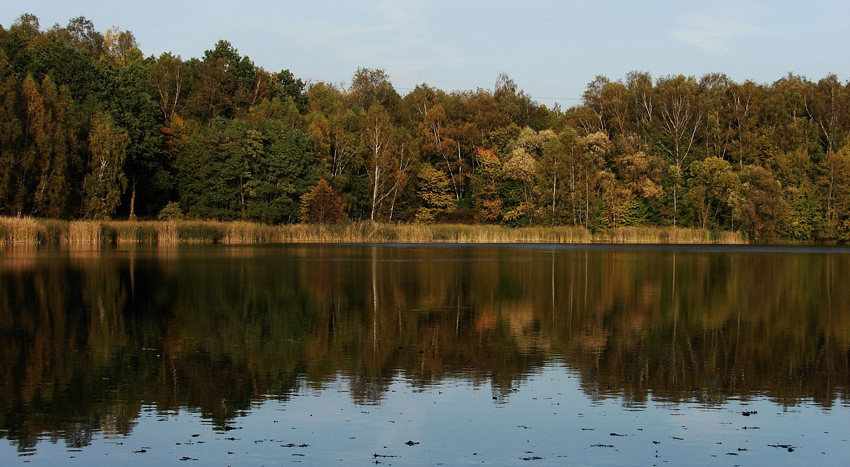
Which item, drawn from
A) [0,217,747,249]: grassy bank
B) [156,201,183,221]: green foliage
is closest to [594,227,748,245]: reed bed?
[0,217,747,249]: grassy bank

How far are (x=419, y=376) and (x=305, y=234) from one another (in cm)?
4641

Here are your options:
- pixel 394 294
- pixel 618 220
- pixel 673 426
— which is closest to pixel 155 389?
pixel 673 426

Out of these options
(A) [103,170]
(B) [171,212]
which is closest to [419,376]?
(A) [103,170]

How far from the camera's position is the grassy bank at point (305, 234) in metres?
43.7

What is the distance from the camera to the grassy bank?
43.7 meters

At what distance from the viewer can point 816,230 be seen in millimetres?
61656

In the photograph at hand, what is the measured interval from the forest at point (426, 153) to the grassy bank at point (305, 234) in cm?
365

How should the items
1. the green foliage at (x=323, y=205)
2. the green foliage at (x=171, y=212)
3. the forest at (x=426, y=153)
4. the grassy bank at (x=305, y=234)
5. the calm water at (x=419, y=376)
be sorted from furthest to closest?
the green foliage at (x=171, y=212) < the green foliage at (x=323, y=205) < the forest at (x=426, y=153) < the grassy bank at (x=305, y=234) < the calm water at (x=419, y=376)

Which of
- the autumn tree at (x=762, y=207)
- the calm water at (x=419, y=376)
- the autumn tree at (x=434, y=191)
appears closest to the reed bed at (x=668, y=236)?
the autumn tree at (x=762, y=207)

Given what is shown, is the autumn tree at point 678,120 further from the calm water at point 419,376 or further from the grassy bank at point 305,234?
the calm water at point 419,376

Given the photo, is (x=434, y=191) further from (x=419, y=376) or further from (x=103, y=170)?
(x=419, y=376)

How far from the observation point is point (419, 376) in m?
9.69

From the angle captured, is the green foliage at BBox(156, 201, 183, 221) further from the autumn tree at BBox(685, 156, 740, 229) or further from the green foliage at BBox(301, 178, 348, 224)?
the autumn tree at BBox(685, 156, 740, 229)

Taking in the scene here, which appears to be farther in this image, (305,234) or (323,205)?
(323,205)
